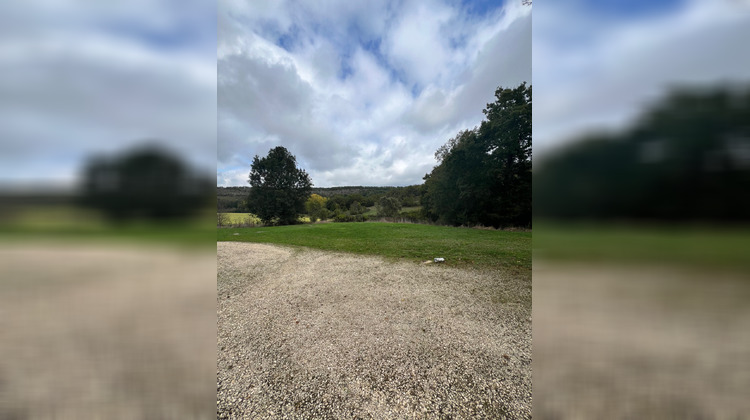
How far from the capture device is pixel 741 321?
2.26 meters

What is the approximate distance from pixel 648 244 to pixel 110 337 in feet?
21.3

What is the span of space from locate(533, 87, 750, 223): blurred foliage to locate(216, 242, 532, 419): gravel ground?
8.18 ft

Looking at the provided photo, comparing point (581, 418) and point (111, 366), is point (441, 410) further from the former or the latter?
point (111, 366)

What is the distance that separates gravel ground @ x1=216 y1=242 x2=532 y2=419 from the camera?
2.40 m

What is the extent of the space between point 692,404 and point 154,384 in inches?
236

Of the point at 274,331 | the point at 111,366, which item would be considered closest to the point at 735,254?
the point at 274,331

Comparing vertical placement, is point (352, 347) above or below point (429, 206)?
below

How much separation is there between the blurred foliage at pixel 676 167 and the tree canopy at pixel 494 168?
20340 mm

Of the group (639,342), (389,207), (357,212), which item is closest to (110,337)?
(639,342)

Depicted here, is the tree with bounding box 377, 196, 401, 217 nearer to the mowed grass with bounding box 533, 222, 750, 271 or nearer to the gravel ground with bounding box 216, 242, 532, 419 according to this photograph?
the gravel ground with bounding box 216, 242, 532, 419

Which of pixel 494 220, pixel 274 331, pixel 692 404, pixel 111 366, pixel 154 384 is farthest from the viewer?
pixel 494 220

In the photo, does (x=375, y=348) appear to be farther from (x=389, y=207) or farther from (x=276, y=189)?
(x=389, y=207)

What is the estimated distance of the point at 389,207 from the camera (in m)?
37.2

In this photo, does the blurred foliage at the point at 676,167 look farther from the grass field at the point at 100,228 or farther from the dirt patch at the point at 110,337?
the dirt patch at the point at 110,337
